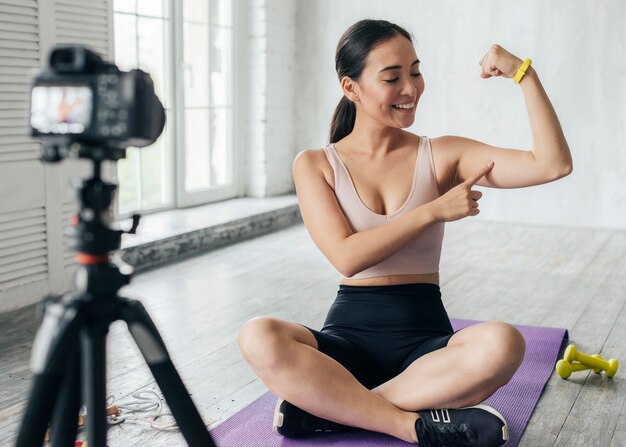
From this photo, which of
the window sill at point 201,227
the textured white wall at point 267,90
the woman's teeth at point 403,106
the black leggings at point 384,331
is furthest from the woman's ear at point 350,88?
the textured white wall at point 267,90

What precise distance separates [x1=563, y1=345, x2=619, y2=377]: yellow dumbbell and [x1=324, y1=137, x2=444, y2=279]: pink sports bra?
64 cm

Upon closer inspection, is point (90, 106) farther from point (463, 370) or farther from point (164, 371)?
point (463, 370)

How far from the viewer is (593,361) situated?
7.73 feet

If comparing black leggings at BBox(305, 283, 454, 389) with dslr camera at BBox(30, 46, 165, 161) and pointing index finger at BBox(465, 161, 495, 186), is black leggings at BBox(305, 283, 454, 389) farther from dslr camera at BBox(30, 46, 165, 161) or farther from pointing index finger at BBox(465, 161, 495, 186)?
dslr camera at BBox(30, 46, 165, 161)

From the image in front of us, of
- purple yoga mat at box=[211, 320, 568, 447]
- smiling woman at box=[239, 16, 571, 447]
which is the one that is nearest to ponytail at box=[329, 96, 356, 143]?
smiling woman at box=[239, 16, 571, 447]

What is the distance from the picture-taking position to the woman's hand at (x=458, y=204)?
168 cm

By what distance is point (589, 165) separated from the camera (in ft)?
16.3

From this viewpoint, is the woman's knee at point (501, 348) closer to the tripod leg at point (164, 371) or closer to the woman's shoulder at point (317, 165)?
the woman's shoulder at point (317, 165)

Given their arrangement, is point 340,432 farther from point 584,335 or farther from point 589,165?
point 589,165

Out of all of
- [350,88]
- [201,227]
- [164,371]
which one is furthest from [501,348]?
[201,227]

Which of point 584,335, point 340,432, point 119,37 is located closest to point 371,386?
point 340,432

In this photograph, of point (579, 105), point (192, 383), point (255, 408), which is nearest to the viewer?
point (255, 408)

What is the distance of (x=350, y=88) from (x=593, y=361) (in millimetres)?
1082

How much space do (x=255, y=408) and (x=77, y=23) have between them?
1925mm
